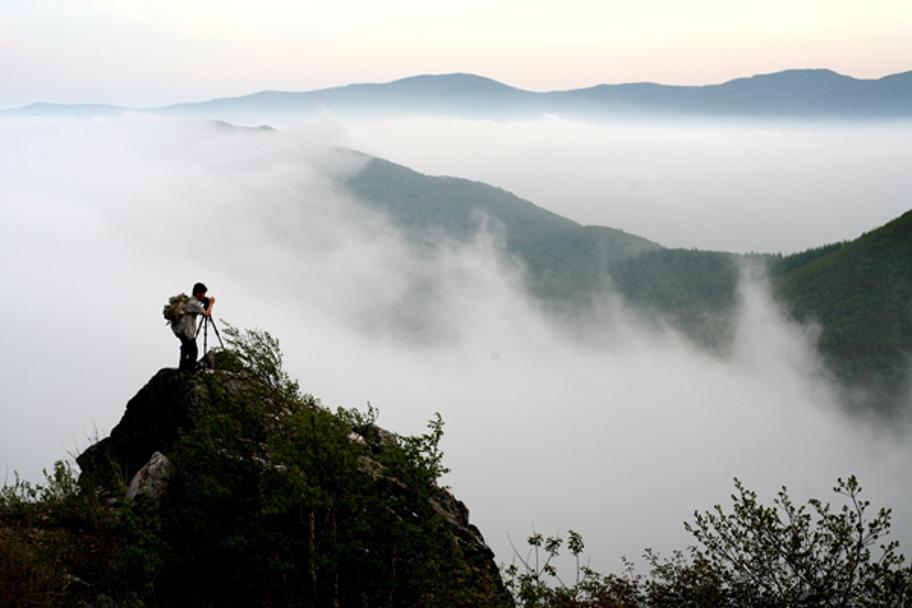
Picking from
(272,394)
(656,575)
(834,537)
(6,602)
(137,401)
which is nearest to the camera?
(6,602)

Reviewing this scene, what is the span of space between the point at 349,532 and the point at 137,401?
994 cm

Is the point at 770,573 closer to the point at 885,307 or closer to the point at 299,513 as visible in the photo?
the point at 299,513

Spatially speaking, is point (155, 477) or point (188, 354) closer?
point (155, 477)

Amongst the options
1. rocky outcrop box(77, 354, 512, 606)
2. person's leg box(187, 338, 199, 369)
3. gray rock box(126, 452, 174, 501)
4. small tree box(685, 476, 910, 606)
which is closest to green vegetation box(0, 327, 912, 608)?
rocky outcrop box(77, 354, 512, 606)

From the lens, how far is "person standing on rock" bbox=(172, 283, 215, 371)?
18.5 m

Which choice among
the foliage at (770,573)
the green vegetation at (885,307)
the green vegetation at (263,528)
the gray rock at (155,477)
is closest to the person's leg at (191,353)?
the green vegetation at (263,528)

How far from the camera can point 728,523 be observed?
18297 mm

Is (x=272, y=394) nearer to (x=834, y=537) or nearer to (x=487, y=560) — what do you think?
(x=487, y=560)

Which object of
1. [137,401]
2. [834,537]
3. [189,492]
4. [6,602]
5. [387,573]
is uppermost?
[137,401]

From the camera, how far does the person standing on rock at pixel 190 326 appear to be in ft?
60.8

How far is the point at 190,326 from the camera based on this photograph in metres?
18.6

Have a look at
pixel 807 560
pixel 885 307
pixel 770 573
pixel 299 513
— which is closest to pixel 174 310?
pixel 299 513

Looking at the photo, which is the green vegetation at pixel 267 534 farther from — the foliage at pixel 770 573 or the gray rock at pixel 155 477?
the foliage at pixel 770 573

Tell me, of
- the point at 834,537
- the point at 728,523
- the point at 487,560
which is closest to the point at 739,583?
the point at 728,523
